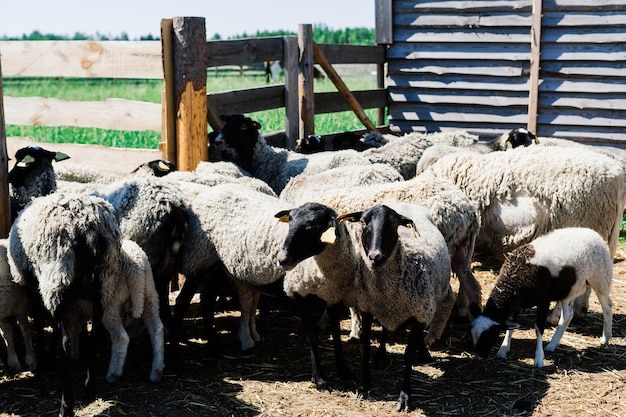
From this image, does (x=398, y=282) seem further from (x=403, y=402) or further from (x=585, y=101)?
(x=585, y=101)

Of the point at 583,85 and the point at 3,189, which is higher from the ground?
the point at 583,85

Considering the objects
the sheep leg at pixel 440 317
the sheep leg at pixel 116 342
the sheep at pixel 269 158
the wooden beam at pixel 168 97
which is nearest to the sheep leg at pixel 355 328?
the sheep leg at pixel 440 317

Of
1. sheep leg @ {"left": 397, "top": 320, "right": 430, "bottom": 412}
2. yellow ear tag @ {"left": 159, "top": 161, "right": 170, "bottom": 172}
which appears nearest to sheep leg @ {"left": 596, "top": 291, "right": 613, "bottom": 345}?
sheep leg @ {"left": 397, "top": 320, "right": 430, "bottom": 412}

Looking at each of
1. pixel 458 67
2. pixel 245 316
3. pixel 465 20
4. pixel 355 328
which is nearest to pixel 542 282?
pixel 355 328

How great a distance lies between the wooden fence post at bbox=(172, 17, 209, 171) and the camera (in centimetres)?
763

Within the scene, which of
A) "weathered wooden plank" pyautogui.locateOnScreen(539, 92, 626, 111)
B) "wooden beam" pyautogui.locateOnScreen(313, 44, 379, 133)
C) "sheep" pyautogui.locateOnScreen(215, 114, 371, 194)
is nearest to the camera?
"sheep" pyautogui.locateOnScreen(215, 114, 371, 194)

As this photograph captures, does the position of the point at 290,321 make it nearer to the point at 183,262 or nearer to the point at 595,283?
the point at 183,262

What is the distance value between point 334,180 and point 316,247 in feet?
7.02

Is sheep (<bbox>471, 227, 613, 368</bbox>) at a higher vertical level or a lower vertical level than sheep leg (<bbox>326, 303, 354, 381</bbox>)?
higher

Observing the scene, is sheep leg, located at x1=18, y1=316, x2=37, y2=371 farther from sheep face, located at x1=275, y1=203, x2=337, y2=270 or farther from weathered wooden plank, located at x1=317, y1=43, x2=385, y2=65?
weathered wooden plank, located at x1=317, y1=43, x2=385, y2=65

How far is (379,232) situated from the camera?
494 cm

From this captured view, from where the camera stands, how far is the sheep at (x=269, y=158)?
8.23 m

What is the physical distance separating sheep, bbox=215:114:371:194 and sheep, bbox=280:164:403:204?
0.80 meters

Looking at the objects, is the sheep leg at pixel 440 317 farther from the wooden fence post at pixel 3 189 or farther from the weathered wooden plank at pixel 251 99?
the weathered wooden plank at pixel 251 99
